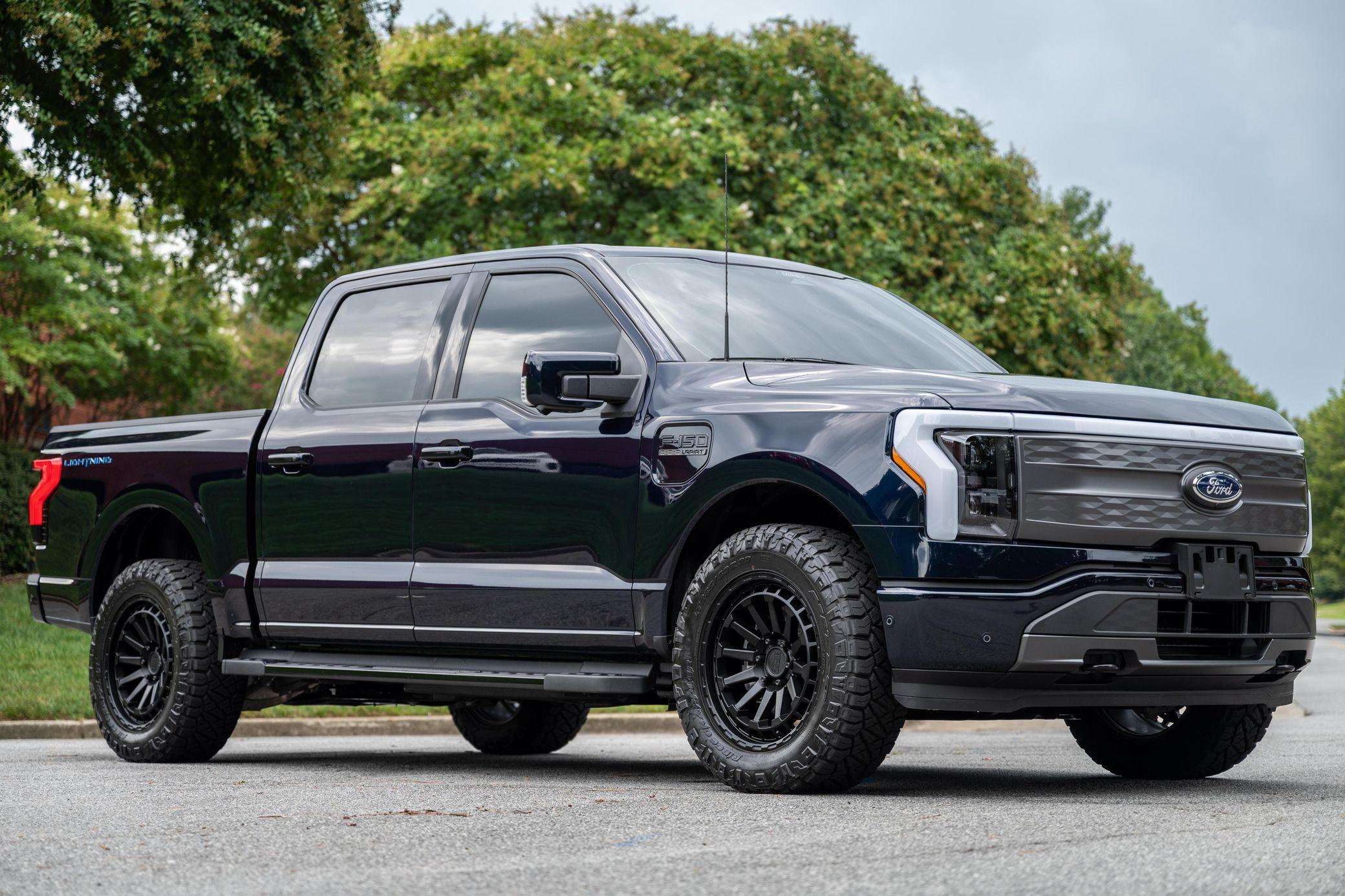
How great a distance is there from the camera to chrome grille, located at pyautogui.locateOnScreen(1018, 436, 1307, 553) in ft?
18.9

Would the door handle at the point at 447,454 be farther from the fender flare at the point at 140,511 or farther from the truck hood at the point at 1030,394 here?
the fender flare at the point at 140,511

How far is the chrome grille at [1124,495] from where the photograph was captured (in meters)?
5.76

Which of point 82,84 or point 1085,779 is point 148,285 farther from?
point 1085,779

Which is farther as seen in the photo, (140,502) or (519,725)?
(519,725)

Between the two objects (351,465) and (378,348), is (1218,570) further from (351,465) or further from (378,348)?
(378,348)

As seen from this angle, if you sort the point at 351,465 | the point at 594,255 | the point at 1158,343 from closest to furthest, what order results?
the point at 594,255, the point at 351,465, the point at 1158,343

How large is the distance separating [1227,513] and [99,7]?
444 inches

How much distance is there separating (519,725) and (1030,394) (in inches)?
175

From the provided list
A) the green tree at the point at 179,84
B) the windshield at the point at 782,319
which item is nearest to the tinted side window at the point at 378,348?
the windshield at the point at 782,319

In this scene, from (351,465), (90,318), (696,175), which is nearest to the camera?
(351,465)

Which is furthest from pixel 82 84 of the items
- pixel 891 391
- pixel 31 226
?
pixel 31 226

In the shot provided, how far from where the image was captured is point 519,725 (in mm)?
9539

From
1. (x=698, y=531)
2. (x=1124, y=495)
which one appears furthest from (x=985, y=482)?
(x=698, y=531)

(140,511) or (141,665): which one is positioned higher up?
(140,511)
